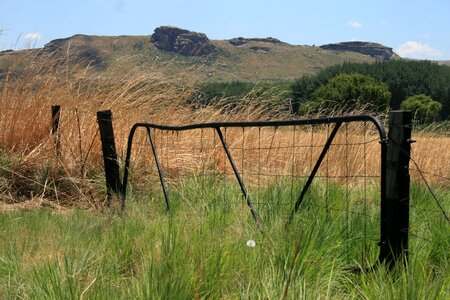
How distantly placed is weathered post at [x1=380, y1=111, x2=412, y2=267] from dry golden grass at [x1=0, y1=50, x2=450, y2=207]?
328cm

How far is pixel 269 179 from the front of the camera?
6410mm

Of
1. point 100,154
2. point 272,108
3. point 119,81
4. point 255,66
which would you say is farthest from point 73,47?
point 255,66

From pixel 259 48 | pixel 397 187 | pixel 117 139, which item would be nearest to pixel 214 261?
pixel 397 187

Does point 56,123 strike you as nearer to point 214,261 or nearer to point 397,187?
point 214,261

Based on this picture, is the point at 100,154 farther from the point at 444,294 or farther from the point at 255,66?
the point at 255,66

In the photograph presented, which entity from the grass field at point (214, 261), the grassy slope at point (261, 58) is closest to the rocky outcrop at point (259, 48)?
the grassy slope at point (261, 58)

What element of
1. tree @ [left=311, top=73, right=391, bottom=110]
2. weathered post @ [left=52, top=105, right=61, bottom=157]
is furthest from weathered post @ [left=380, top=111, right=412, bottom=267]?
tree @ [left=311, top=73, right=391, bottom=110]

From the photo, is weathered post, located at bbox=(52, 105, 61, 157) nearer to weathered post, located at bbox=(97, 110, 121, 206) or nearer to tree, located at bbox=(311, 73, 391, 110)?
weathered post, located at bbox=(97, 110, 121, 206)

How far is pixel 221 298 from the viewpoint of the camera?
113 inches

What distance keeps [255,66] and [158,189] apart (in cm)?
16407

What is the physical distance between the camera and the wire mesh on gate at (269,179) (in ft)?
12.9

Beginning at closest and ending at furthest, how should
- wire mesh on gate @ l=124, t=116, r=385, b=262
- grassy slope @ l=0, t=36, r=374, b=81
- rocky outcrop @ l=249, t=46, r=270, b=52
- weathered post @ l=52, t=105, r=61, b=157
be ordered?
wire mesh on gate @ l=124, t=116, r=385, b=262 → weathered post @ l=52, t=105, r=61, b=157 → grassy slope @ l=0, t=36, r=374, b=81 → rocky outcrop @ l=249, t=46, r=270, b=52

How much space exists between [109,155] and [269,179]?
1.84 metres

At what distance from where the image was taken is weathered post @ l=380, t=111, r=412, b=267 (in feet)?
10.8
